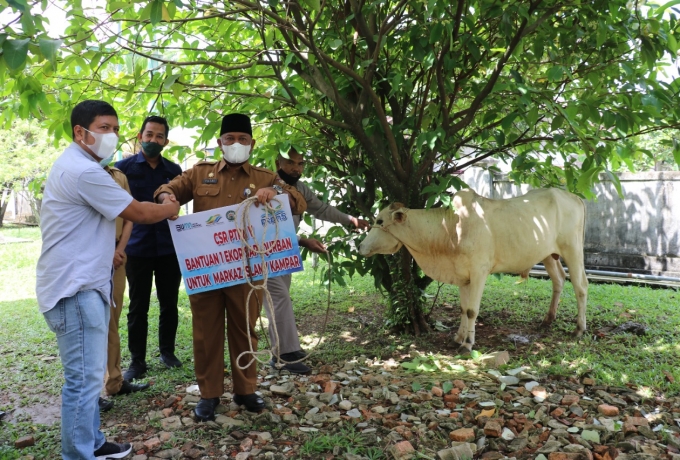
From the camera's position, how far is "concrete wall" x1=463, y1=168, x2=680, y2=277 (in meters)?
8.85

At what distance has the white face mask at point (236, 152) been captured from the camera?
145 inches

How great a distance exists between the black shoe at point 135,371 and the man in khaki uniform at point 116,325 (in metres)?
0.30

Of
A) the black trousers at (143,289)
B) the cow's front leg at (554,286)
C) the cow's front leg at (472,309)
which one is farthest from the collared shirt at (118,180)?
the cow's front leg at (554,286)

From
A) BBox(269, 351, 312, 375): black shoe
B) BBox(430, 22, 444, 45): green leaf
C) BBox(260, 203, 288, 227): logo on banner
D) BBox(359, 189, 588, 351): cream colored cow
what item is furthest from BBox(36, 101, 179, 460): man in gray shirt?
BBox(359, 189, 588, 351): cream colored cow

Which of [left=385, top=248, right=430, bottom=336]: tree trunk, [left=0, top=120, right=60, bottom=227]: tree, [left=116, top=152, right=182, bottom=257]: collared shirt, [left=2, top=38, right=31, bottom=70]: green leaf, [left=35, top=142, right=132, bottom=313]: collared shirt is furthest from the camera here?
[left=0, top=120, right=60, bottom=227]: tree

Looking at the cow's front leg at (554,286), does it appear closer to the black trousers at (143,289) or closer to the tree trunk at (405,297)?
the tree trunk at (405,297)

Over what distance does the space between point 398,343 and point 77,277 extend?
327cm

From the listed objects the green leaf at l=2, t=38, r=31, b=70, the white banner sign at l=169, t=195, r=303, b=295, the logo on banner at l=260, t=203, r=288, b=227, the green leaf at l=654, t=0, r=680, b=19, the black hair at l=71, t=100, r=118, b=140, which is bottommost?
the white banner sign at l=169, t=195, r=303, b=295

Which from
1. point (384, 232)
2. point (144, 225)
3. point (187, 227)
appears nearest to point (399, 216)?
point (384, 232)

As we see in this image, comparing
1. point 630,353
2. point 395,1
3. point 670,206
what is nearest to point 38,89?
point 395,1

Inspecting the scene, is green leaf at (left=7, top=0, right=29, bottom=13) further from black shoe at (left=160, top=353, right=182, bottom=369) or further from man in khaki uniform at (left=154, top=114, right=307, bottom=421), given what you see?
black shoe at (left=160, top=353, right=182, bottom=369)

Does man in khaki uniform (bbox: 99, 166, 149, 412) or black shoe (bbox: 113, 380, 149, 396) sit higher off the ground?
man in khaki uniform (bbox: 99, 166, 149, 412)

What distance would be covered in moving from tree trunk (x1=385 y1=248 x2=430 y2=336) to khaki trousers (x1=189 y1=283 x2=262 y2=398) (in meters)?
1.96

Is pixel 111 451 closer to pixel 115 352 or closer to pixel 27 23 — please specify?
pixel 115 352
